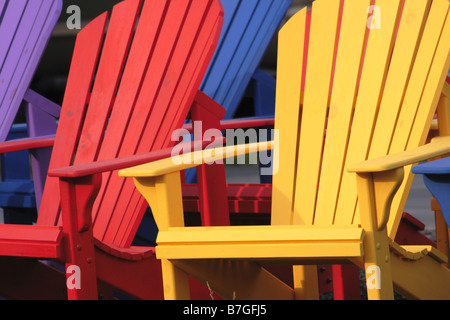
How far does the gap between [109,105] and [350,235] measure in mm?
1342

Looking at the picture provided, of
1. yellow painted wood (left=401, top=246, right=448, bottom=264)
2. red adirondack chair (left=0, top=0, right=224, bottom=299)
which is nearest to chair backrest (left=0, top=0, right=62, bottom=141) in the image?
red adirondack chair (left=0, top=0, right=224, bottom=299)

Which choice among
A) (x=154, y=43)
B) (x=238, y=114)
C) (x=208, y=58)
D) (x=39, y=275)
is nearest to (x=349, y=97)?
(x=208, y=58)

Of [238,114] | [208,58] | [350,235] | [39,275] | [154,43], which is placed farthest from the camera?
[238,114]

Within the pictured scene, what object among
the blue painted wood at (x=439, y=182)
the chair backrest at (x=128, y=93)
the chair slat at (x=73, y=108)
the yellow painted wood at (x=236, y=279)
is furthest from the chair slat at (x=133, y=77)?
the blue painted wood at (x=439, y=182)

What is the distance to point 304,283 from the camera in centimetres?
246

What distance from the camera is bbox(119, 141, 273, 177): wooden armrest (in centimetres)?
195

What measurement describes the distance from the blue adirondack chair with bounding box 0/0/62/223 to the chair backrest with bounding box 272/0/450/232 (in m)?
1.37

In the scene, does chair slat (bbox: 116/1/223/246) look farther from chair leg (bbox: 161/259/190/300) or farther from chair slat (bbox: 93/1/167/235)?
chair leg (bbox: 161/259/190/300)

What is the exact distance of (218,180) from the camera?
2.69 metres

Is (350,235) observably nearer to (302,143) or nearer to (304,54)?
(302,143)

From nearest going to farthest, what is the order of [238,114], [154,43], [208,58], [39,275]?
1. [39,275]
2. [208,58]
3. [154,43]
4. [238,114]

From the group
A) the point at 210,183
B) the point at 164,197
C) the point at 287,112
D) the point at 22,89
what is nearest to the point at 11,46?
the point at 22,89

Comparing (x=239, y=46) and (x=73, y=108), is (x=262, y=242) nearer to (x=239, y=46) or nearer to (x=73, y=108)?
(x=73, y=108)

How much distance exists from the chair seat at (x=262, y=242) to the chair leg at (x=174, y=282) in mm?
47
